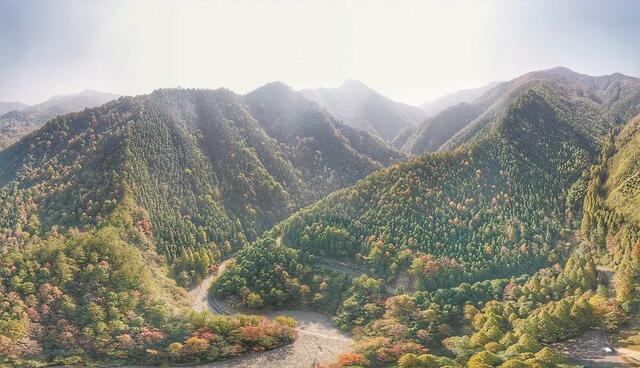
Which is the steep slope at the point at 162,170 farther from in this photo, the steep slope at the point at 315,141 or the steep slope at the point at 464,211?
the steep slope at the point at 464,211

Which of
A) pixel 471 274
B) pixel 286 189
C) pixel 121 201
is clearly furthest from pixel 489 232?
pixel 121 201

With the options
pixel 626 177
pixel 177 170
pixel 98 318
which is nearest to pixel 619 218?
pixel 626 177

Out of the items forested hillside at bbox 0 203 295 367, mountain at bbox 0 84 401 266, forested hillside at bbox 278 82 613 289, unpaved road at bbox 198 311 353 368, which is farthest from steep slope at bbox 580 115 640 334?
mountain at bbox 0 84 401 266

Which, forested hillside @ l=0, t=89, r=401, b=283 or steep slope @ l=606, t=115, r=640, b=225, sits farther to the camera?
forested hillside @ l=0, t=89, r=401, b=283

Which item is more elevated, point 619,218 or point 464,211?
point 464,211

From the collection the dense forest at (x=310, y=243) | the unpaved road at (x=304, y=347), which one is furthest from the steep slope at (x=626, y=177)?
the unpaved road at (x=304, y=347)

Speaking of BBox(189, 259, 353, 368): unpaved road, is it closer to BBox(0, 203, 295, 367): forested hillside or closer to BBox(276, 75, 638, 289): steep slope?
BBox(0, 203, 295, 367): forested hillside

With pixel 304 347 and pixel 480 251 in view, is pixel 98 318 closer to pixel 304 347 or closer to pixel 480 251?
pixel 304 347
